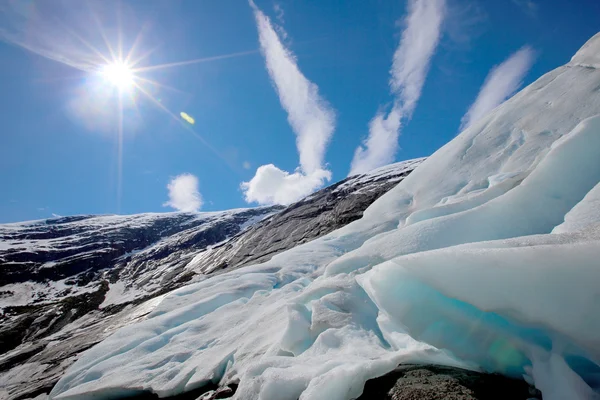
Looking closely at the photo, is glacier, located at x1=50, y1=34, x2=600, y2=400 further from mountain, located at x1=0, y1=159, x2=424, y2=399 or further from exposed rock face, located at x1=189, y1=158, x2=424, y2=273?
exposed rock face, located at x1=189, y1=158, x2=424, y2=273

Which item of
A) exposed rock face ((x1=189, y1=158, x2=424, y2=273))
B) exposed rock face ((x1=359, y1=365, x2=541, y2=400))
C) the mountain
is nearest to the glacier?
exposed rock face ((x1=359, y1=365, x2=541, y2=400))

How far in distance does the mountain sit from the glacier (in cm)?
662

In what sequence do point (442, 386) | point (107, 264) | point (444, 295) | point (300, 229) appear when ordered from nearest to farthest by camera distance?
1. point (442, 386)
2. point (444, 295)
3. point (300, 229)
4. point (107, 264)

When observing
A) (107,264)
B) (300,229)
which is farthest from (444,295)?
(107,264)

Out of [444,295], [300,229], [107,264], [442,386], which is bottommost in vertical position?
[442,386]

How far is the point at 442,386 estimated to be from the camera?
132 inches

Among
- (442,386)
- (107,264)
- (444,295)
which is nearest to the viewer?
(442,386)

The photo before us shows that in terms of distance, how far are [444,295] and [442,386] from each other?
1.59 meters

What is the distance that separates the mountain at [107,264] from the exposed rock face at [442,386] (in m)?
12.9

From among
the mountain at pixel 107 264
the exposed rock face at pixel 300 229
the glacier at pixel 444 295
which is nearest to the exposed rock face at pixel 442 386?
the glacier at pixel 444 295

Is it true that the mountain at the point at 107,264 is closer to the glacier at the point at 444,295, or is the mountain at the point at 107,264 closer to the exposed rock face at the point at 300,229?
the exposed rock face at the point at 300,229

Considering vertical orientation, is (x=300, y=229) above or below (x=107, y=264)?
below

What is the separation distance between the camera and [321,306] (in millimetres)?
6074

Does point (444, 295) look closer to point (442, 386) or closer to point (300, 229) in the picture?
point (442, 386)
